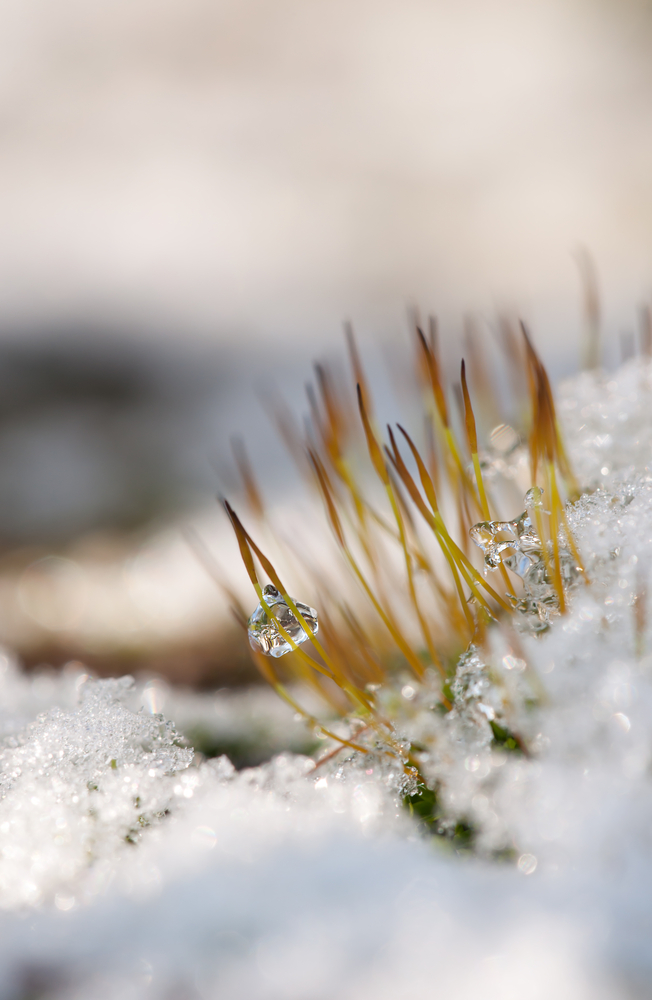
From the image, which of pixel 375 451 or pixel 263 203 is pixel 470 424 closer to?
pixel 375 451

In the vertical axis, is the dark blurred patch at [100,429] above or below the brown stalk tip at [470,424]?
below

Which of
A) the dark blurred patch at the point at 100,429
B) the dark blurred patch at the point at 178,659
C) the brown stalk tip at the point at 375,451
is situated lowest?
the dark blurred patch at the point at 178,659

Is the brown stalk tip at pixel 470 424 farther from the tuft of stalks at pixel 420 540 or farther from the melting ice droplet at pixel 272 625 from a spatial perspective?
the melting ice droplet at pixel 272 625

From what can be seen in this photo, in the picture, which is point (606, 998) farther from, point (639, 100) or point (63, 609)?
point (639, 100)

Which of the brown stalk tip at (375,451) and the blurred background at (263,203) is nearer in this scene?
the brown stalk tip at (375,451)

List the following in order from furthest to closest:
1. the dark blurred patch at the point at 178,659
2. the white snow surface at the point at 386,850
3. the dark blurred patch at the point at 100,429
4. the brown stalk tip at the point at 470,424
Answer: the dark blurred patch at the point at 100,429, the dark blurred patch at the point at 178,659, the brown stalk tip at the point at 470,424, the white snow surface at the point at 386,850

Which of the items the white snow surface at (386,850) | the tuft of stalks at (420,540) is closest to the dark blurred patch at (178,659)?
the tuft of stalks at (420,540)

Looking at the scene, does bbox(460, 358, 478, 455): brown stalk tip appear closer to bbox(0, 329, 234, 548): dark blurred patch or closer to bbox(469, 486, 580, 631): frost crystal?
bbox(469, 486, 580, 631): frost crystal

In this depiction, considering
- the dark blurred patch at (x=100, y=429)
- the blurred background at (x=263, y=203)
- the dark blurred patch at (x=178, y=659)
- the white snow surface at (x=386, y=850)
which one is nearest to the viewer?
the white snow surface at (x=386, y=850)

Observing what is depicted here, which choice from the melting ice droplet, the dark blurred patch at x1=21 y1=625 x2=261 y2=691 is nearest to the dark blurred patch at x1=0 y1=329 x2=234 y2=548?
the dark blurred patch at x1=21 y1=625 x2=261 y2=691
